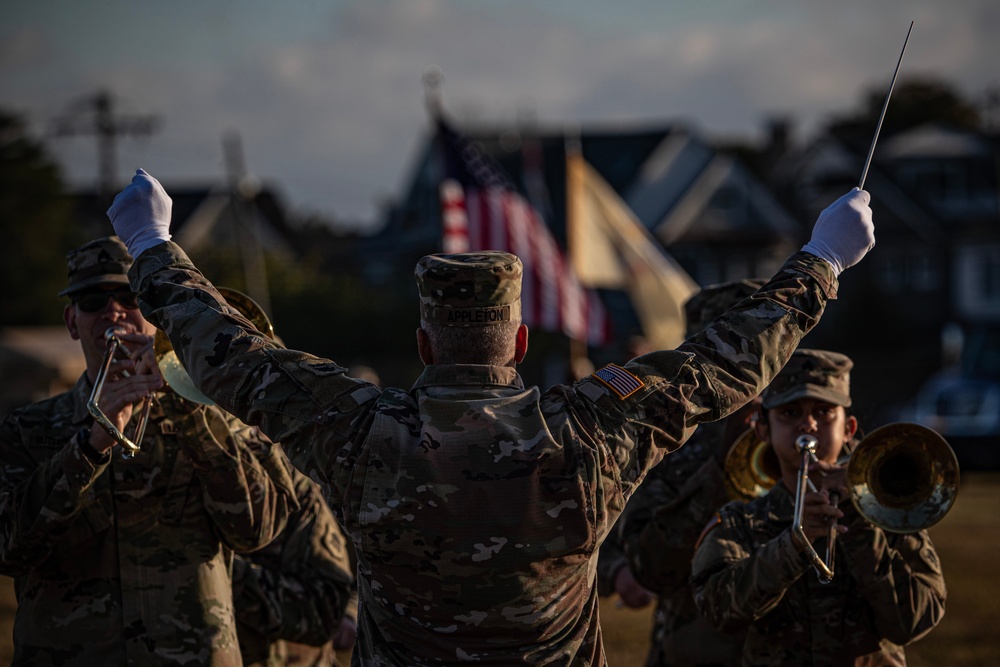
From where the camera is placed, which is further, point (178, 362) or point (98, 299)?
point (98, 299)

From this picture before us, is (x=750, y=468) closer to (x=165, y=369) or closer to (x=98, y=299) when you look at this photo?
(x=165, y=369)

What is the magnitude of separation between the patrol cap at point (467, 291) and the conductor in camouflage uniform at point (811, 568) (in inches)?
55.0

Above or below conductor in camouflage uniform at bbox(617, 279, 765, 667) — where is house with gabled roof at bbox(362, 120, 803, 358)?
below

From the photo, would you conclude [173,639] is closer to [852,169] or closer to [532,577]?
[532,577]

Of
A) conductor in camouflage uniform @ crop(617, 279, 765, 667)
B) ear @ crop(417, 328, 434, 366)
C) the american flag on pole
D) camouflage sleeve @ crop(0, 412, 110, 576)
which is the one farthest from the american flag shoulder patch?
the american flag on pole

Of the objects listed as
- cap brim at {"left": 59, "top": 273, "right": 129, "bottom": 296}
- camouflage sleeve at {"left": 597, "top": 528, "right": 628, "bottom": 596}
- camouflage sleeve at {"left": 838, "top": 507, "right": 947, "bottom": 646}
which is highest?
cap brim at {"left": 59, "top": 273, "right": 129, "bottom": 296}

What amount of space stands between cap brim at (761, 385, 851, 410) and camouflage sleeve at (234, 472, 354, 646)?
6.20 ft

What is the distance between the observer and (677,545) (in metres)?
5.70

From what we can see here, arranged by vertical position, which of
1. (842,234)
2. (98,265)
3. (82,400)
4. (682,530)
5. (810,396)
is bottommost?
(682,530)

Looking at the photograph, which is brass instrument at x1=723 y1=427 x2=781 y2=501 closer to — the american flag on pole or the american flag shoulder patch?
the american flag shoulder patch

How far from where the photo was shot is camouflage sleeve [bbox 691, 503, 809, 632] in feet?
14.5

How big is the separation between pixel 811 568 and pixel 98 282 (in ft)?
9.00

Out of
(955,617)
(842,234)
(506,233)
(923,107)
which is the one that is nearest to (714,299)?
(842,234)

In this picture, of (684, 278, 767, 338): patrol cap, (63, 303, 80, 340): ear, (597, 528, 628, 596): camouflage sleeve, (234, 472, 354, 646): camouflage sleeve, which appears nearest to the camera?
(63, 303, 80, 340): ear
